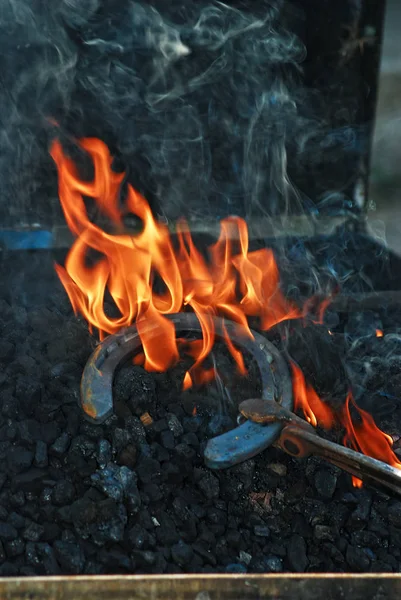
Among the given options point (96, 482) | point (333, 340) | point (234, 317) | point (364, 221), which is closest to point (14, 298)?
point (234, 317)

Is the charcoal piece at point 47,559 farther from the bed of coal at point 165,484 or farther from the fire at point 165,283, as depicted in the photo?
the fire at point 165,283

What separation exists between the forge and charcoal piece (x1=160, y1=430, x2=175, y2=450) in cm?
2

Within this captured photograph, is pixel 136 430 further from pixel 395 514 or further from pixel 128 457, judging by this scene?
pixel 395 514

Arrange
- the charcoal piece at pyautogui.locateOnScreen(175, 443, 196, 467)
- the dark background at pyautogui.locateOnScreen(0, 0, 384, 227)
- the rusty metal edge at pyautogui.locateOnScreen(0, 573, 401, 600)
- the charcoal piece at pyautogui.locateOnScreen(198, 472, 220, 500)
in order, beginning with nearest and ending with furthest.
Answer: the rusty metal edge at pyautogui.locateOnScreen(0, 573, 401, 600) < the charcoal piece at pyautogui.locateOnScreen(198, 472, 220, 500) < the charcoal piece at pyautogui.locateOnScreen(175, 443, 196, 467) < the dark background at pyautogui.locateOnScreen(0, 0, 384, 227)

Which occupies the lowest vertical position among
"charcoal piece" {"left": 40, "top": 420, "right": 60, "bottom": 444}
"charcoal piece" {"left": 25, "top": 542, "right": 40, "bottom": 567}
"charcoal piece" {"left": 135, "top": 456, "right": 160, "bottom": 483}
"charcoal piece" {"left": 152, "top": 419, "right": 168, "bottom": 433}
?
"charcoal piece" {"left": 152, "top": 419, "right": 168, "bottom": 433}

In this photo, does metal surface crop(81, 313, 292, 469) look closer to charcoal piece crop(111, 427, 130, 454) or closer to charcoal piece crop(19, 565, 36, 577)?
charcoal piece crop(111, 427, 130, 454)

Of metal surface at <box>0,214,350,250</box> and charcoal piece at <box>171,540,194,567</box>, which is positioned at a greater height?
charcoal piece at <box>171,540,194,567</box>

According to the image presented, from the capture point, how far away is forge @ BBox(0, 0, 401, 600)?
2334mm

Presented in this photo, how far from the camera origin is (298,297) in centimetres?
375

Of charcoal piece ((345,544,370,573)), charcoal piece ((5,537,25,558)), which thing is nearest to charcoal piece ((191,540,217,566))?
charcoal piece ((345,544,370,573))

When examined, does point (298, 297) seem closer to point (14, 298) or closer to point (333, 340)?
point (333, 340)

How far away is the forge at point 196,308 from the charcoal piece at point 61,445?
0.15 feet

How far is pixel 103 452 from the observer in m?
2.61

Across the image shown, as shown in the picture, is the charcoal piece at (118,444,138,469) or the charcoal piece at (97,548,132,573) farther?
the charcoal piece at (118,444,138,469)
